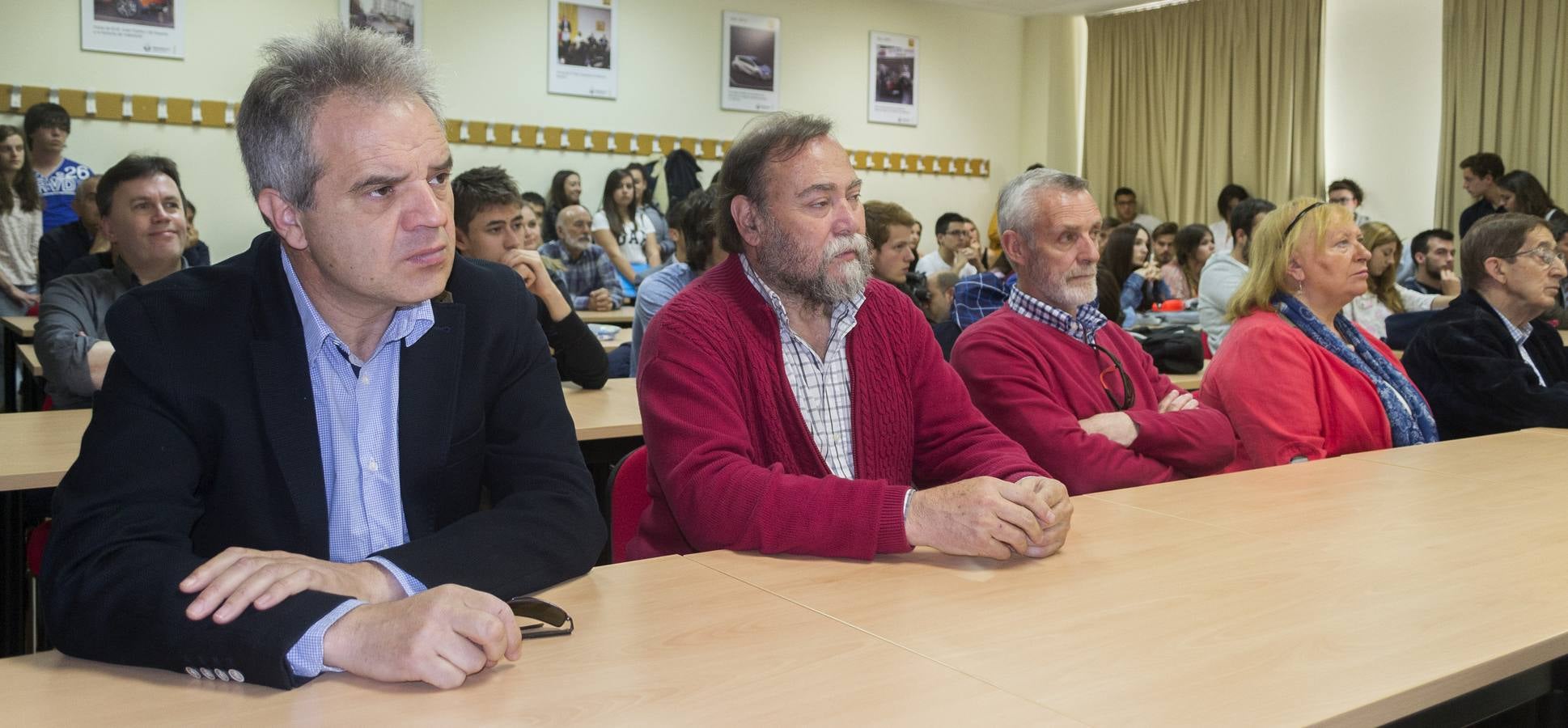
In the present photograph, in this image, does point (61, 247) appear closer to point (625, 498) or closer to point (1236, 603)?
point (625, 498)

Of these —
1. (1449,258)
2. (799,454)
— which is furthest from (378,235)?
(1449,258)

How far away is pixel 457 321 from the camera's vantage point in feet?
5.21

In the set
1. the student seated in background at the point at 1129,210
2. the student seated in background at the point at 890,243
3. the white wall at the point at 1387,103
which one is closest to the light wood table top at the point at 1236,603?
the student seated in background at the point at 890,243

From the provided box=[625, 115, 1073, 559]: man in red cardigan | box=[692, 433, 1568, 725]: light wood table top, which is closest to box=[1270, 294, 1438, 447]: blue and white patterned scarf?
box=[692, 433, 1568, 725]: light wood table top

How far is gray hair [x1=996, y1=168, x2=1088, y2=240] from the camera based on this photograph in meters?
2.83

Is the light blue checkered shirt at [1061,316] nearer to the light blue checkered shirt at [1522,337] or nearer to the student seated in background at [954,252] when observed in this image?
the light blue checkered shirt at [1522,337]

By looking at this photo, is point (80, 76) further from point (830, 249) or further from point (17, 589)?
point (830, 249)

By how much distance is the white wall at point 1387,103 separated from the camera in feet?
29.9

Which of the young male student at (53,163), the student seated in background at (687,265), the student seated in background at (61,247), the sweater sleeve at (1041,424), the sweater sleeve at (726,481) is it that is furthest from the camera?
the young male student at (53,163)

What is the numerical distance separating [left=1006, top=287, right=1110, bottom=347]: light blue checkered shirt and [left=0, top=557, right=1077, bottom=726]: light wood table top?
5.16 ft

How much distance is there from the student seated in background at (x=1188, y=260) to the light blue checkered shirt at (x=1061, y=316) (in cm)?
507

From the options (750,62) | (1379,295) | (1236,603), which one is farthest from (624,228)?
(1236,603)

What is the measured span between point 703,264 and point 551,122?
516cm

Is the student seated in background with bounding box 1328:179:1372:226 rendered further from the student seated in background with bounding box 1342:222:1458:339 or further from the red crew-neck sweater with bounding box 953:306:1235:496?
the red crew-neck sweater with bounding box 953:306:1235:496
